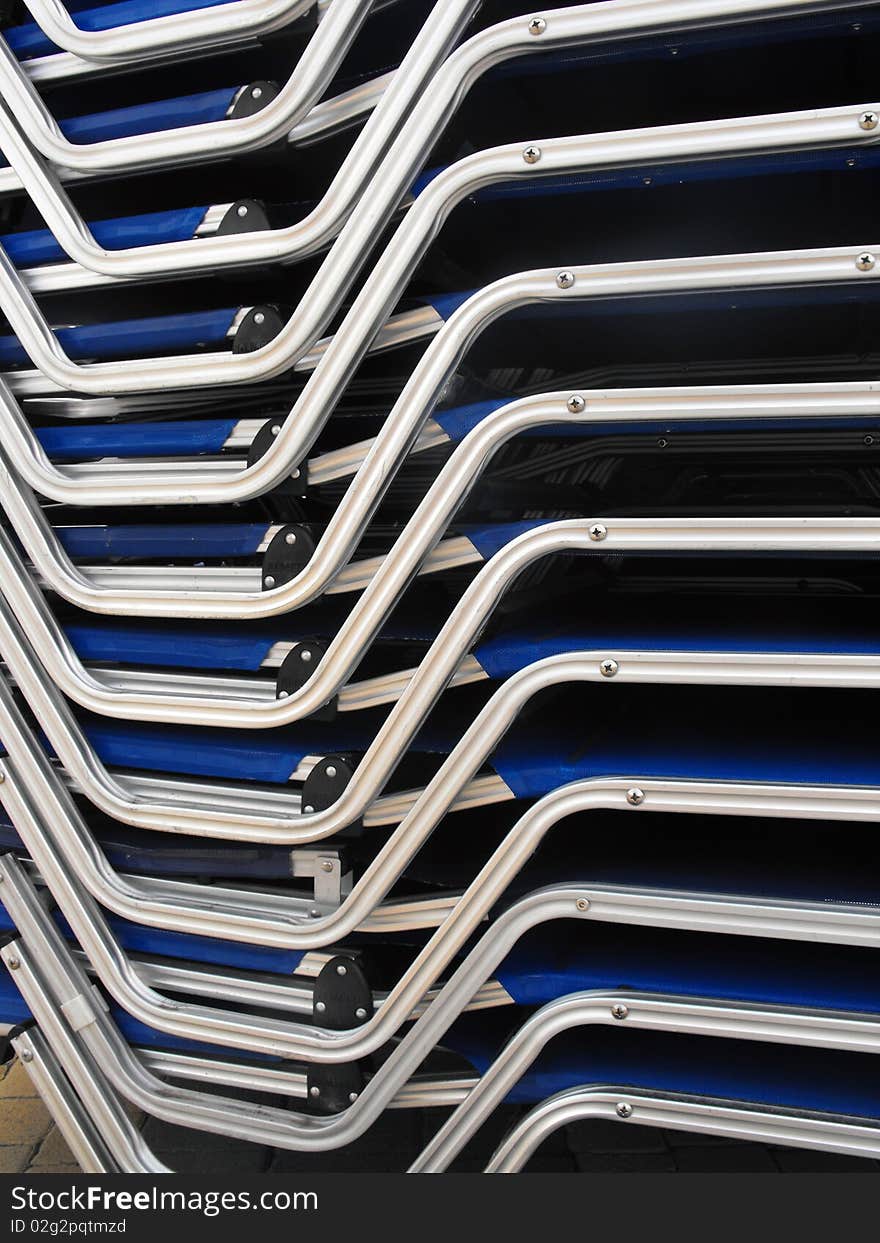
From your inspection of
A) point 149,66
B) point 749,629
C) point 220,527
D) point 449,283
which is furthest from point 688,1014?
point 149,66

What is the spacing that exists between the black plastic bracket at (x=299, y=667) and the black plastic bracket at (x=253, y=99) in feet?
2.23

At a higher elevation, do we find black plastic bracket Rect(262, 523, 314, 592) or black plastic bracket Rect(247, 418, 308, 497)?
black plastic bracket Rect(247, 418, 308, 497)

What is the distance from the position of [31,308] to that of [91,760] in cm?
66

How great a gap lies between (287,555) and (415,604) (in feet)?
0.84

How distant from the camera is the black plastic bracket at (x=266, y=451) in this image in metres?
1.36

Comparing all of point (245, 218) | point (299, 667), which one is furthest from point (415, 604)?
point (245, 218)

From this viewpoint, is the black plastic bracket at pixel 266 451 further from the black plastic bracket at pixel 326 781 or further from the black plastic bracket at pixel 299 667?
the black plastic bracket at pixel 326 781

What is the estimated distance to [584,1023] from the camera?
1300 millimetres

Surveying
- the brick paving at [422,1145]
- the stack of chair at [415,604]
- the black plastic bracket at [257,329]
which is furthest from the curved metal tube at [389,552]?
the brick paving at [422,1145]

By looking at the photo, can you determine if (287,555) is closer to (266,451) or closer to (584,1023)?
(266,451)

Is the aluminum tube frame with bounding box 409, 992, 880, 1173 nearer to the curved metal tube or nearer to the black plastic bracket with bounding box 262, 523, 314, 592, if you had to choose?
the curved metal tube

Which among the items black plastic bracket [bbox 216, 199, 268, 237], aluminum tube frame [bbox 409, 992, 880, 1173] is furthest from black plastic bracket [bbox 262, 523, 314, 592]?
aluminum tube frame [bbox 409, 992, 880, 1173]

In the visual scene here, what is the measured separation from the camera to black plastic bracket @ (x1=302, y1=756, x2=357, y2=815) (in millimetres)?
1371

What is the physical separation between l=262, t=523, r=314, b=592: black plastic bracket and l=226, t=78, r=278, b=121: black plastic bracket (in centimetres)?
53
